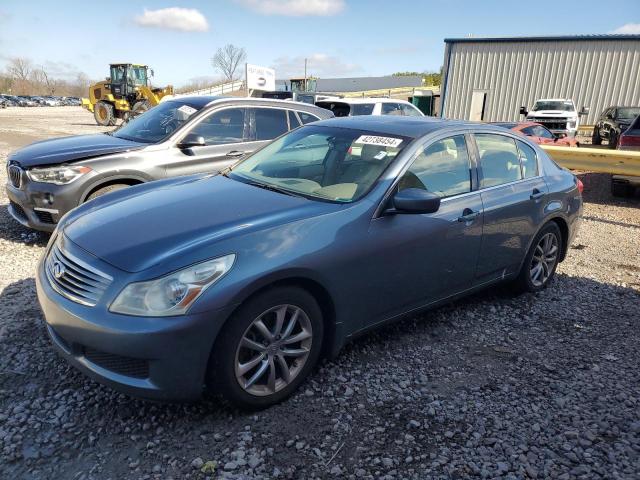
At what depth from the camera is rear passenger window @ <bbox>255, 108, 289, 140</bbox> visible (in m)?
6.29

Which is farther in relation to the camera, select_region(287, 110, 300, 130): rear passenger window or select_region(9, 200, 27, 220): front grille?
select_region(287, 110, 300, 130): rear passenger window

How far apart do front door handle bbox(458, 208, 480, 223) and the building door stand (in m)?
23.9

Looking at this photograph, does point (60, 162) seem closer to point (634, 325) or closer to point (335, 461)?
point (335, 461)

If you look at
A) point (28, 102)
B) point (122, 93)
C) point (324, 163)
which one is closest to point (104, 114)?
point (122, 93)

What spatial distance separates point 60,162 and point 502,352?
461 centimetres

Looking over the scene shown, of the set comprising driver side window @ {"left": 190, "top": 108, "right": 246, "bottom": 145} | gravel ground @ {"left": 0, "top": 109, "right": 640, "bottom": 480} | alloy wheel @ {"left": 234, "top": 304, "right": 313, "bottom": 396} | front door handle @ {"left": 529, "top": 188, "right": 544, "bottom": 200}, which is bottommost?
gravel ground @ {"left": 0, "top": 109, "right": 640, "bottom": 480}

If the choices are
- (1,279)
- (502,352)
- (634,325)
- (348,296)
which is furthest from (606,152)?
(1,279)

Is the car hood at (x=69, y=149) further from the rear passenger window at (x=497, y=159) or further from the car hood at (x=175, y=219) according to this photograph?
the rear passenger window at (x=497, y=159)

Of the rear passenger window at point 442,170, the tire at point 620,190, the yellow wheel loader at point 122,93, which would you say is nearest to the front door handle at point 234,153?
the rear passenger window at point 442,170

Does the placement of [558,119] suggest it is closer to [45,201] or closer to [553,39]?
[553,39]

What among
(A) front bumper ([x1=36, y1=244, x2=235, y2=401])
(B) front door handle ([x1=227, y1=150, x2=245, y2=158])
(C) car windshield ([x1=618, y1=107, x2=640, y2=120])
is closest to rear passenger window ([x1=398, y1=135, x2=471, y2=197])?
(A) front bumper ([x1=36, y1=244, x2=235, y2=401])

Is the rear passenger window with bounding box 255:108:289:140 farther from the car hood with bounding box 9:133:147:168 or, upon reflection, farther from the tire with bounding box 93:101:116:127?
the tire with bounding box 93:101:116:127

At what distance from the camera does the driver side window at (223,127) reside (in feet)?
19.4

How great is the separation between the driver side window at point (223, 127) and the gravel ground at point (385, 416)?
A: 2668 mm
